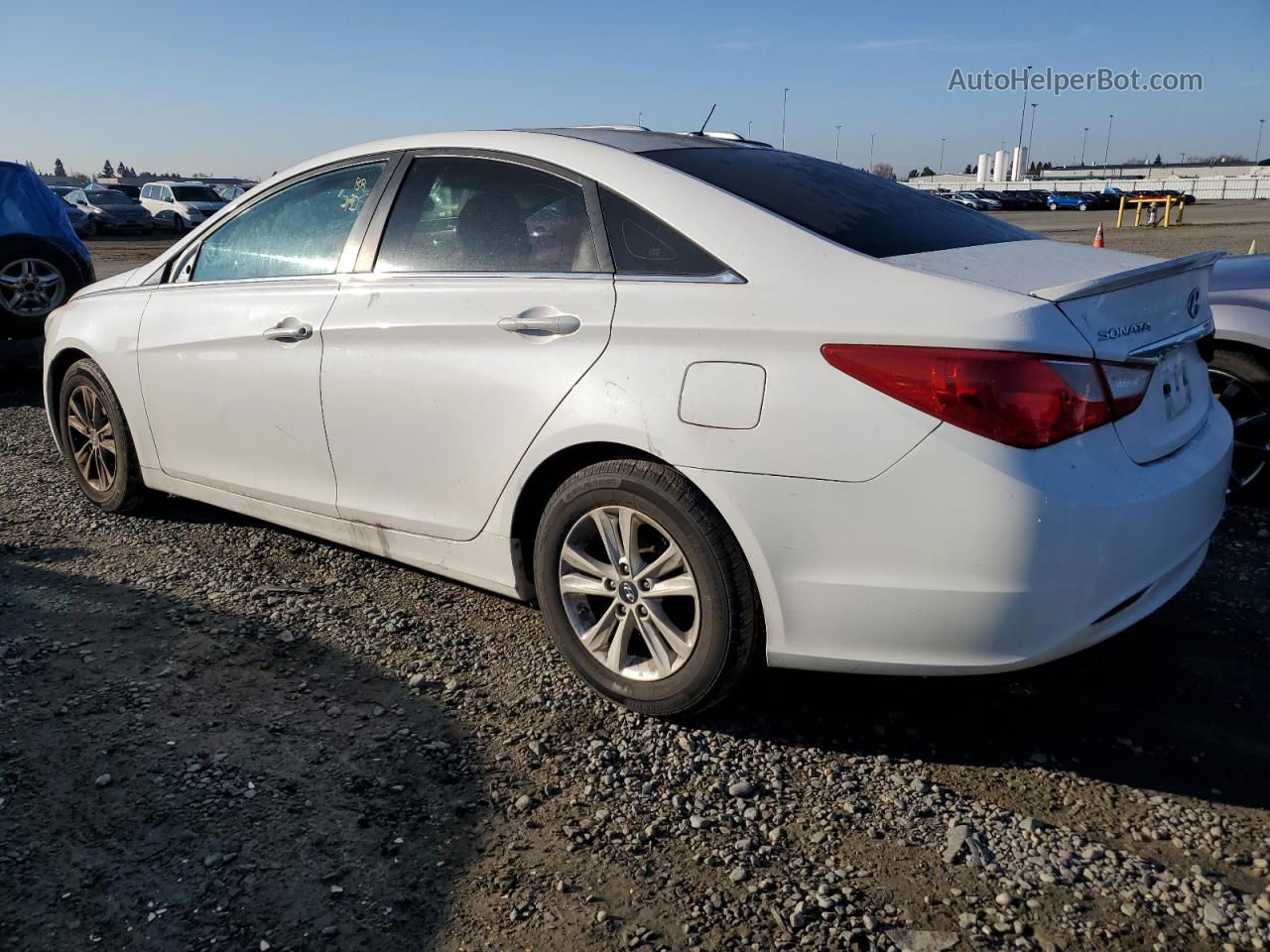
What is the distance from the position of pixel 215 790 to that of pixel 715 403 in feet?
5.34

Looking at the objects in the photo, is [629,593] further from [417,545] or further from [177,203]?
[177,203]

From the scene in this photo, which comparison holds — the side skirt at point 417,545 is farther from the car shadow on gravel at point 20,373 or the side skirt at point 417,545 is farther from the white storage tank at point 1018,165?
the white storage tank at point 1018,165

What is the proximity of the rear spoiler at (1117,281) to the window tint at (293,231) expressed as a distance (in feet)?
7.81

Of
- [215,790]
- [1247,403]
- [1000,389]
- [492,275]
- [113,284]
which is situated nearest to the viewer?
[1000,389]

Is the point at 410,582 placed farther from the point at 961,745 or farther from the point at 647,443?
the point at 961,745

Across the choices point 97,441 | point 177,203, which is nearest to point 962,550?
point 97,441

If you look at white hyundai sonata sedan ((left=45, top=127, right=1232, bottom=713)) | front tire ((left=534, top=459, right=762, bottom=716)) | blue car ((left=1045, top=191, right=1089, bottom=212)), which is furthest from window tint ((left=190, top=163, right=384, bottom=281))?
blue car ((left=1045, top=191, right=1089, bottom=212))

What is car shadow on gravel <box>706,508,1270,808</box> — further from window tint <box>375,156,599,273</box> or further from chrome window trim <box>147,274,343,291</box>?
chrome window trim <box>147,274,343,291</box>

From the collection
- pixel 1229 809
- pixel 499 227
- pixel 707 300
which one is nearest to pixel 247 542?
pixel 499 227

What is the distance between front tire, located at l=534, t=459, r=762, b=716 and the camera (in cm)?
274

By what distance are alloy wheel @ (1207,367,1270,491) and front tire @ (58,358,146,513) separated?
16.0 feet

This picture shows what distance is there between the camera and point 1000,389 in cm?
236

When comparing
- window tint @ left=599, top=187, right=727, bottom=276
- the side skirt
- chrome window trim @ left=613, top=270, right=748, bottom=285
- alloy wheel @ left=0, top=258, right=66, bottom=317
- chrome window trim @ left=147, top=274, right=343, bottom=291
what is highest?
window tint @ left=599, top=187, right=727, bottom=276

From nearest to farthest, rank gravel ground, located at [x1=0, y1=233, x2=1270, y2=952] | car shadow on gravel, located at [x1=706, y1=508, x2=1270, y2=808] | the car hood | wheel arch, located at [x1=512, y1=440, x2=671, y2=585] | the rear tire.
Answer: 1. gravel ground, located at [x1=0, y1=233, x2=1270, y2=952]
2. car shadow on gravel, located at [x1=706, y1=508, x2=1270, y2=808]
3. wheel arch, located at [x1=512, y1=440, x2=671, y2=585]
4. the rear tire
5. the car hood
